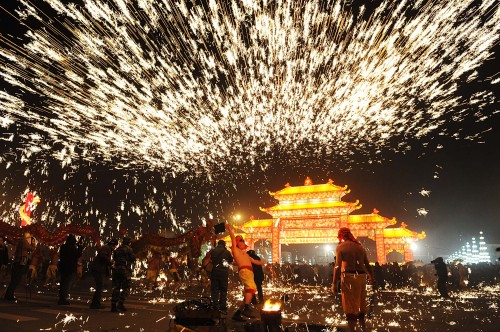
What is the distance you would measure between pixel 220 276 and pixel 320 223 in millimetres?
22459

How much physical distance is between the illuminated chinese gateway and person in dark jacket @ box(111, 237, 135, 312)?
22.5m

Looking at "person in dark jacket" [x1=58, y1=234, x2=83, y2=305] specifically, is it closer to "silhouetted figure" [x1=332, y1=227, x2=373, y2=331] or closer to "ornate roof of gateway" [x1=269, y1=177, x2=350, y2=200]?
"silhouetted figure" [x1=332, y1=227, x2=373, y2=331]

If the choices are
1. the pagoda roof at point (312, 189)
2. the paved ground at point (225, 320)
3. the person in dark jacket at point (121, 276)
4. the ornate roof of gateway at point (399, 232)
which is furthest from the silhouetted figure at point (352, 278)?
the ornate roof of gateway at point (399, 232)

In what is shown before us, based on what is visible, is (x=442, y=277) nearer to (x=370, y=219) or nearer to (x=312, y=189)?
(x=370, y=219)

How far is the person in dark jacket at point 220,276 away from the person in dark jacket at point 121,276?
1.84 m

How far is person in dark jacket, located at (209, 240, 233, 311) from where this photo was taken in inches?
270

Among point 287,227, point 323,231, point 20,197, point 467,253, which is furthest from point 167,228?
point 467,253

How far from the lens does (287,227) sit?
29781mm

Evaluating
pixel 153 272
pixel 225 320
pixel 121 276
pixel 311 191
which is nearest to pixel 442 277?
pixel 225 320

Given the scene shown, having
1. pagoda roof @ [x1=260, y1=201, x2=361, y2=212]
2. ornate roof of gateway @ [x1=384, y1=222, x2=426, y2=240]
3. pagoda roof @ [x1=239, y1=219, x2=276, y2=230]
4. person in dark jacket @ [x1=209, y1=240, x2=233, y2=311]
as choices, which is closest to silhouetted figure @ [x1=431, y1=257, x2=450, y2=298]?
person in dark jacket @ [x1=209, y1=240, x2=233, y2=311]

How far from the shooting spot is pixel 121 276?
695cm

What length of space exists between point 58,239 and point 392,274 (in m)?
17.1

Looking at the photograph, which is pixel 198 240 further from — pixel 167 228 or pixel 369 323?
pixel 167 228

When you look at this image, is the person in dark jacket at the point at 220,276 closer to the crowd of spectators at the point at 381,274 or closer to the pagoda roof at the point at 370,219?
the crowd of spectators at the point at 381,274
